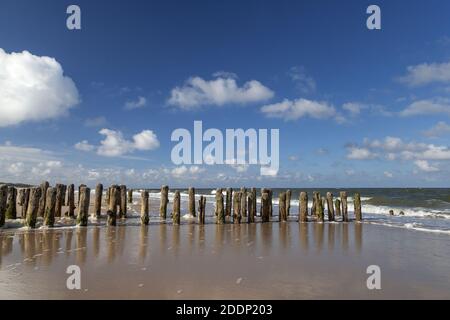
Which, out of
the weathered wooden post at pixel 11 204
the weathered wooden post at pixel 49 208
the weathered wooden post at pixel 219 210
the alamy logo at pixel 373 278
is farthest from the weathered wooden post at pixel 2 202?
the alamy logo at pixel 373 278

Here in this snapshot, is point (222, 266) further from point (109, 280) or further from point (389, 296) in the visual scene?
point (389, 296)

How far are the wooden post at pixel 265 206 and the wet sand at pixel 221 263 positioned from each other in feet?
10.2

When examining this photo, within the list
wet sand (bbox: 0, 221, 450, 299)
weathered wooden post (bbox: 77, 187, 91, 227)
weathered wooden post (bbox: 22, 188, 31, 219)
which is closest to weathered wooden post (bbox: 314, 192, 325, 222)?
wet sand (bbox: 0, 221, 450, 299)

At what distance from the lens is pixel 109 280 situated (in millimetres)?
7113

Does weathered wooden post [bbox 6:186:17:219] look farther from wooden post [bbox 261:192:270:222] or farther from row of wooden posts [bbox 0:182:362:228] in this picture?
wooden post [bbox 261:192:270:222]

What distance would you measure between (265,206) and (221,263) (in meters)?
9.32

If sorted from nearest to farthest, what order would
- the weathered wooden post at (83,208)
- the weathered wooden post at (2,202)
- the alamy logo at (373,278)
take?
the alamy logo at (373,278)
the weathered wooden post at (2,202)
the weathered wooden post at (83,208)

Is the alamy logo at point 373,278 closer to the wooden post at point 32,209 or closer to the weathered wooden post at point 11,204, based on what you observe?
the wooden post at point 32,209

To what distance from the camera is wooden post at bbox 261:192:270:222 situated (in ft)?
58.1

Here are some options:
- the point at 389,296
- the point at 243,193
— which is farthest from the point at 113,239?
the point at 389,296

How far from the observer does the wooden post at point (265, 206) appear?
17703mm

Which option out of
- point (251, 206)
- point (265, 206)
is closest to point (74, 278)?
point (251, 206)

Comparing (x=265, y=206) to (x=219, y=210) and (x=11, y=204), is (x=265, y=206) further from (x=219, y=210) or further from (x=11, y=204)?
(x=11, y=204)

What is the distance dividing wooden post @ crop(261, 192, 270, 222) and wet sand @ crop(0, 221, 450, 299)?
3099 millimetres
